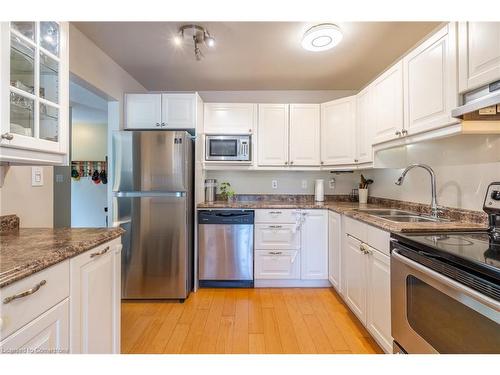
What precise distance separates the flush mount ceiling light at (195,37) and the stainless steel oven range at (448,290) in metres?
2.05

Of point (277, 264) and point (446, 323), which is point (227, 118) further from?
point (446, 323)

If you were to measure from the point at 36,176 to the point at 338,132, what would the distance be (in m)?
2.77

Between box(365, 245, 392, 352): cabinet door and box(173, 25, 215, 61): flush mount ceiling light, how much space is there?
6.89ft

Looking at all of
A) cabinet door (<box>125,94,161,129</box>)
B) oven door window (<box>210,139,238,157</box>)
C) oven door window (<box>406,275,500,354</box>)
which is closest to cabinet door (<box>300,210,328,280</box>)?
oven door window (<box>210,139,238,157</box>)

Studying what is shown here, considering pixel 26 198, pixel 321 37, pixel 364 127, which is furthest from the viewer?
pixel 364 127

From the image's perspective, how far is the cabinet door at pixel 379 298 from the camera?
1471 millimetres

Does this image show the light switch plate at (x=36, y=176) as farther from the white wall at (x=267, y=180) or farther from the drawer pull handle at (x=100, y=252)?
the white wall at (x=267, y=180)

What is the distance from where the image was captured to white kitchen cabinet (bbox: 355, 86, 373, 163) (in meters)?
2.33

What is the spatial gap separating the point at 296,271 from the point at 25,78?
2634 mm

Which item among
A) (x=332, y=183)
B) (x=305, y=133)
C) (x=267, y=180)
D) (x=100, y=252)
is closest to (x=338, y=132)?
(x=305, y=133)

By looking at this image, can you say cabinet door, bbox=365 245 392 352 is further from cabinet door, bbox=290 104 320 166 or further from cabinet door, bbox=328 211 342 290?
cabinet door, bbox=290 104 320 166

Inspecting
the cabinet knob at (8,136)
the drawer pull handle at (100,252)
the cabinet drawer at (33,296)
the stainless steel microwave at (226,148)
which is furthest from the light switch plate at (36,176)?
the stainless steel microwave at (226,148)

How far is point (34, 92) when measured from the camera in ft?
3.68
